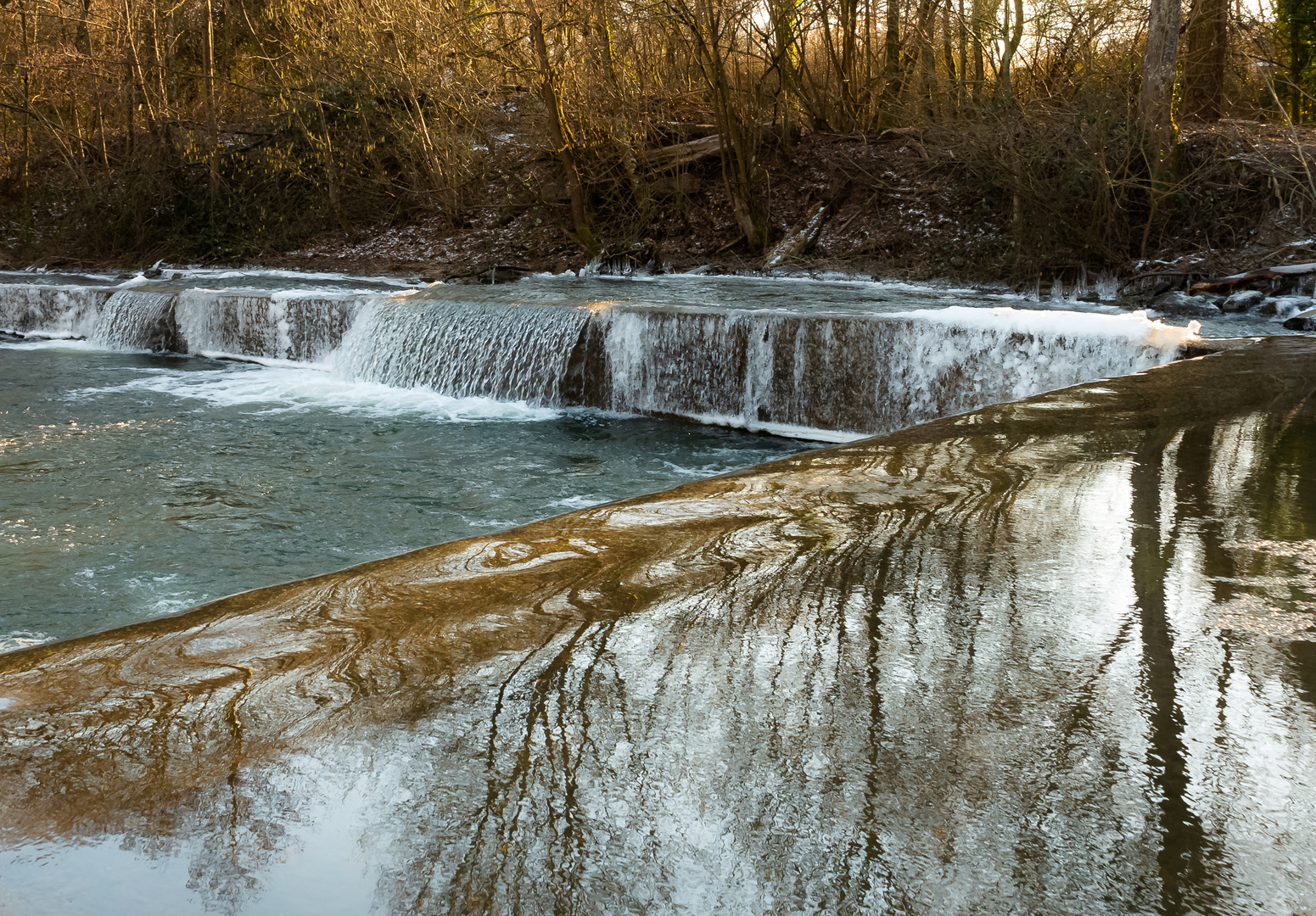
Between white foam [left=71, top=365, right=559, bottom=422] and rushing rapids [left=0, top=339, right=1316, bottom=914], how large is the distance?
579 centimetres

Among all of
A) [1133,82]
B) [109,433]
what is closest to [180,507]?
[109,433]

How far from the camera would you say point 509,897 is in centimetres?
168

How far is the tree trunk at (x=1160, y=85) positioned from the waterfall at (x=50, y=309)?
12651mm

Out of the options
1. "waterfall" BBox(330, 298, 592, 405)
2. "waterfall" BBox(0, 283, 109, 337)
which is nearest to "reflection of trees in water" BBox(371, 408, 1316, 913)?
"waterfall" BBox(330, 298, 592, 405)

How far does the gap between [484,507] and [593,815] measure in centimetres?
449

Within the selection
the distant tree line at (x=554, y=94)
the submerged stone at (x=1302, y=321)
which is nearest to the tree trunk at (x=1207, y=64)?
the distant tree line at (x=554, y=94)

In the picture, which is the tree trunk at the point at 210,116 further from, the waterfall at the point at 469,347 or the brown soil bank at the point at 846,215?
the waterfall at the point at 469,347

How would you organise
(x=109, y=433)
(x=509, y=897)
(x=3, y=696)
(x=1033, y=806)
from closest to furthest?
1. (x=509, y=897)
2. (x=1033, y=806)
3. (x=3, y=696)
4. (x=109, y=433)

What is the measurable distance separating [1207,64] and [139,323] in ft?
46.4

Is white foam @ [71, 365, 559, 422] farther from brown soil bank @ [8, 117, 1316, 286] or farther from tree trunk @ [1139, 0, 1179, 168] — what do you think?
tree trunk @ [1139, 0, 1179, 168]

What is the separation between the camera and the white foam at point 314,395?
931 centimetres

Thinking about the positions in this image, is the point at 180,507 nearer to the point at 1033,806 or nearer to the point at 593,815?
the point at 593,815

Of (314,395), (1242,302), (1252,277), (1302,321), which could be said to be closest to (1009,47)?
(1252,277)

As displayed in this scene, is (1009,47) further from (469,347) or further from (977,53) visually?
(469,347)
